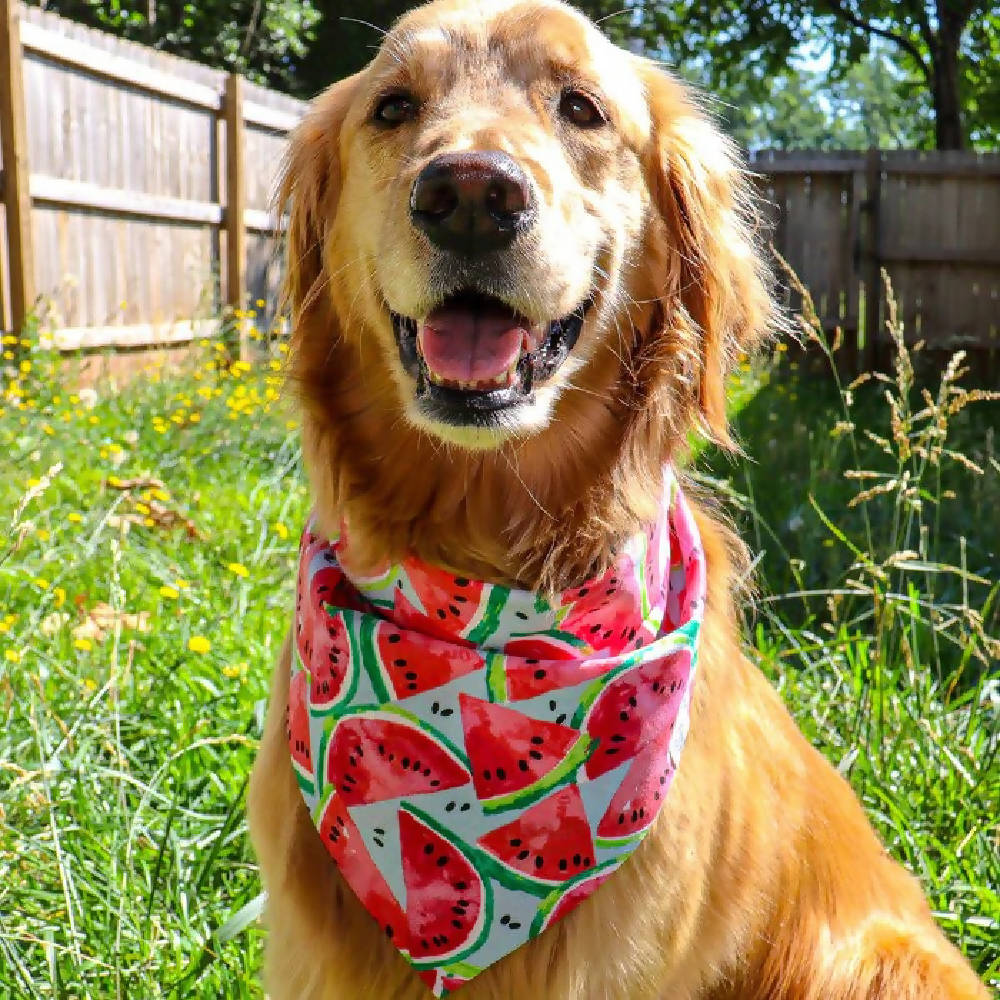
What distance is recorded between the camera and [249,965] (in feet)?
7.54

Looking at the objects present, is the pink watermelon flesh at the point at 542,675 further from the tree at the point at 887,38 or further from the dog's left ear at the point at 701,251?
the tree at the point at 887,38

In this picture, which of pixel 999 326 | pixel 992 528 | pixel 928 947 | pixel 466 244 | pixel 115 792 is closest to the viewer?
pixel 466 244

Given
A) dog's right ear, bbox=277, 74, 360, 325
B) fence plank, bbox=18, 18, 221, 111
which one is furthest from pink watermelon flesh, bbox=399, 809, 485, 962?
fence plank, bbox=18, 18, 221, 111

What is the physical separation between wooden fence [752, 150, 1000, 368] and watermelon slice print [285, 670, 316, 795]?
32.0 feet

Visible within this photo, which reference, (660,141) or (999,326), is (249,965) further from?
(999,326)

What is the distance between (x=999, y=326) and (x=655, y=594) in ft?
33.6

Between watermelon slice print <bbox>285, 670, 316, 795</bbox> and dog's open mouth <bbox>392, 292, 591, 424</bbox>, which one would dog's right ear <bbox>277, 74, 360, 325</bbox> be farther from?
watermelon slice print <bbox>285, 670, 316, 795</bbox>

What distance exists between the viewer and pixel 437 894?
1.98 meters

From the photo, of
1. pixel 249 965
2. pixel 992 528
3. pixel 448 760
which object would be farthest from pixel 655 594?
pixel 992 528

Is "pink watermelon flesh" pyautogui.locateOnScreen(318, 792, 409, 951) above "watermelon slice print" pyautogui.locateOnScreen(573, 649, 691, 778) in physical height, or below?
below

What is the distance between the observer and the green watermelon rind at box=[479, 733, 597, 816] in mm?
2006

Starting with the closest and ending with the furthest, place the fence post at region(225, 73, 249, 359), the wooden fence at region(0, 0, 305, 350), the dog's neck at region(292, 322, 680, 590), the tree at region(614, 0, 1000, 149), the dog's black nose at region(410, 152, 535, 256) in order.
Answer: the dog's black nose at region(410, 152, 535, 256), the dog's neck at region(292, 322, 680, 590), the wooden fence at region(0, 0, 305, 350), the fence post at region(225, 73, 249, 359), the tree at region(614, 0, 1000, 149)

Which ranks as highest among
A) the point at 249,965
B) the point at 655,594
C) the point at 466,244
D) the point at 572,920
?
the point at 466,244

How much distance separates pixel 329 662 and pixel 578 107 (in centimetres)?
114
